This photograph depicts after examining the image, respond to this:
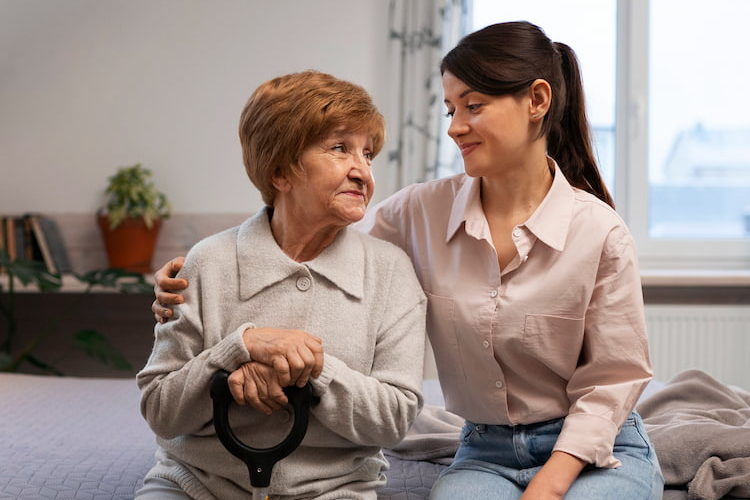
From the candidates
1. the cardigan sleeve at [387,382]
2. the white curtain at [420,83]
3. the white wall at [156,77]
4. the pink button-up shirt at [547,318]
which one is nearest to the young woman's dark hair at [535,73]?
the pink button-up shirt at [547,318]

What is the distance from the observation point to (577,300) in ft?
4.95

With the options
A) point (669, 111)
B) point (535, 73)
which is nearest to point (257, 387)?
point (535, 73)

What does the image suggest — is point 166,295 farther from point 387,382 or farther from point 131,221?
point 131,221

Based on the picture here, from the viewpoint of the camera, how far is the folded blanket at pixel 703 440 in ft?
5.09

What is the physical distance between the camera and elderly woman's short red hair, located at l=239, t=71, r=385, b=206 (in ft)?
4.67

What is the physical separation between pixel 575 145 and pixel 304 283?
59 centimetres

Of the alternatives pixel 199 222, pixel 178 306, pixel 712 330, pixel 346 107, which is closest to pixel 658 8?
pixel 712 330

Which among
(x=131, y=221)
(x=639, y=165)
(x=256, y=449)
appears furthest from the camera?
(x=639, y=165)

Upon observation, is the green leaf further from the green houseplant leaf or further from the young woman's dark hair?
the young woman's dark hair

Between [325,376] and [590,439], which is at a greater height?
[325,376]

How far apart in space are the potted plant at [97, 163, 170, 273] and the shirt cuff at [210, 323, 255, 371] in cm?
227

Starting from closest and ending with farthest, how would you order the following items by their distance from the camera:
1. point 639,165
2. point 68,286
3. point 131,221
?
point 68,286 < point 131,221 < point 639,165

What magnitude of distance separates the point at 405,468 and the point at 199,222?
2.10 m

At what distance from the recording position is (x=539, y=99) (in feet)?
5.03
